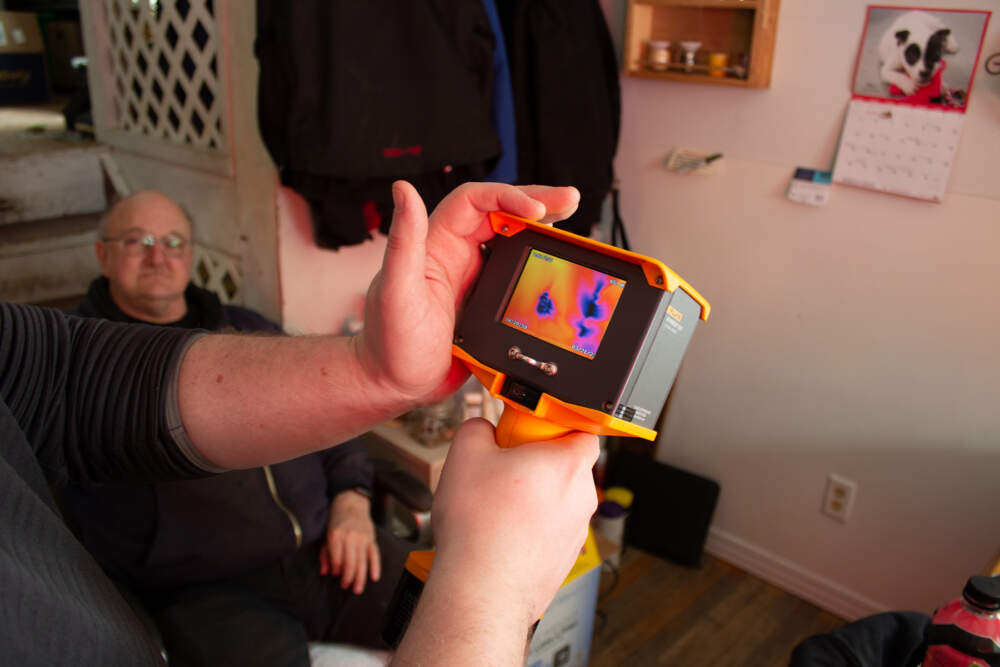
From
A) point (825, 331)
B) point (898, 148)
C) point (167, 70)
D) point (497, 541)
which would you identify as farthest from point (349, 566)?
point (898, 148)

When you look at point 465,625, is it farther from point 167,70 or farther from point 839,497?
point 167,70

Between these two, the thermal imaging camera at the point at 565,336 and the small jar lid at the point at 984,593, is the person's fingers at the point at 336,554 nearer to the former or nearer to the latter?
the thermal imaging camera at the point at 565,336

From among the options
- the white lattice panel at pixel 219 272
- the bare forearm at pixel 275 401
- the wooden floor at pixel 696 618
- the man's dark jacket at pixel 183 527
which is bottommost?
the wooden floor at pixel 696 618

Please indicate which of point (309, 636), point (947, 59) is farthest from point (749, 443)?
point (309, 636)

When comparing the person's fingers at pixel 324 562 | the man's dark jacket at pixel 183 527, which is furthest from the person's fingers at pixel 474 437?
the person's fingers at pixel 324 562

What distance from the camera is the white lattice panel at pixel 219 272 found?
203cm

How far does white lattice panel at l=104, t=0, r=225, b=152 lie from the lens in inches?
74.3

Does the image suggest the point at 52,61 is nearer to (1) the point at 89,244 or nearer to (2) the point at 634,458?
(1) the point at 89,244

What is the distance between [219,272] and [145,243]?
48cm

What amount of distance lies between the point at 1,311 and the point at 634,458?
6.53 feet

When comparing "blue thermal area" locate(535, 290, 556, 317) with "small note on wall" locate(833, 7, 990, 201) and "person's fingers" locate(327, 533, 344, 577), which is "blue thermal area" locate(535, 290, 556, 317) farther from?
"small note on wall" locate(833, 7, 990, 201)

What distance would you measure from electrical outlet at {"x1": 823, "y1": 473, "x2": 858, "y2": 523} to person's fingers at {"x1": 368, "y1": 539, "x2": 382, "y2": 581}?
1.33 m

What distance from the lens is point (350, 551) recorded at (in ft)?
5.01

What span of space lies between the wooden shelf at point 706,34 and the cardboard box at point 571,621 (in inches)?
50.8
